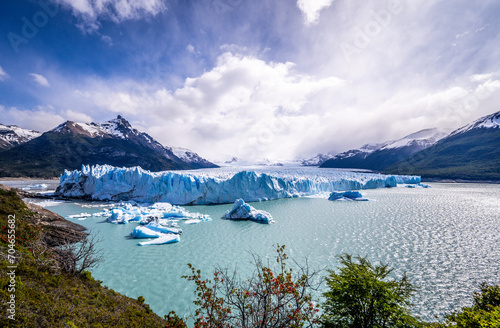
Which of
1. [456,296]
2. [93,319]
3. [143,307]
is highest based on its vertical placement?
[93,319]

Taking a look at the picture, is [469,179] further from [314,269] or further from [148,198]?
[148,198]

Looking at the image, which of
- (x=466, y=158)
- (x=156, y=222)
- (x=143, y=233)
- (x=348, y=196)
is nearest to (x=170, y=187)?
(x=156, y=222)

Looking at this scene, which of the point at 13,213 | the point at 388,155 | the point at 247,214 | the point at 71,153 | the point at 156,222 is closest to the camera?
the point at 13,213

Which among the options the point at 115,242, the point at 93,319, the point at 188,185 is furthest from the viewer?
the point at 188,185

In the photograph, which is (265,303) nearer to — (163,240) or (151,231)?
(163,240)

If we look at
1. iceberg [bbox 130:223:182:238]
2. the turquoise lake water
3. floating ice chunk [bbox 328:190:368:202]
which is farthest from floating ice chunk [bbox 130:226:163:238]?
floating ice chunk [bbox 328:190:368:202]

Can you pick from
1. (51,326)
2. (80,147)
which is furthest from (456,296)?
(80,147)
